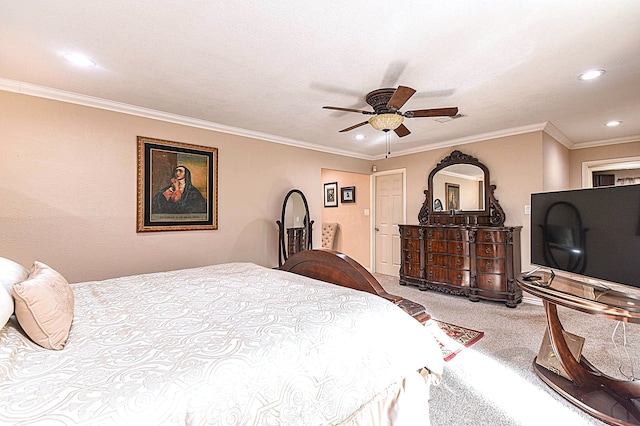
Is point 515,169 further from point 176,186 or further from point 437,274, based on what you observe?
point 176,186

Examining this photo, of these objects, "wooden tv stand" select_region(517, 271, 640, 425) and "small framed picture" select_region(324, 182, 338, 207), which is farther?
"small framed picture" select_region(324, 182, 338, 207)

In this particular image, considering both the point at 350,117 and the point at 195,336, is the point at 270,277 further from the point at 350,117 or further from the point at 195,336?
the point at 350,117

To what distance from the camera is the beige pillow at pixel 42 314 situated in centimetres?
110

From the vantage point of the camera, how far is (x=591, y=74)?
2.49m

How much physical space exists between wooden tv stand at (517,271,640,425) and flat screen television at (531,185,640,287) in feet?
0.54

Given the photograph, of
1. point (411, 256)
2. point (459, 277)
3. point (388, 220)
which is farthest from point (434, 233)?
point (388, 220)

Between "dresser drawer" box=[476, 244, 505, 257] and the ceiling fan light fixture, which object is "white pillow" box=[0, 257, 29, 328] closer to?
the ceiling fan light fixture

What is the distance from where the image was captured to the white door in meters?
5.68

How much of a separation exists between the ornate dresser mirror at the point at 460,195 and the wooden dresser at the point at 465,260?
0.41 meters

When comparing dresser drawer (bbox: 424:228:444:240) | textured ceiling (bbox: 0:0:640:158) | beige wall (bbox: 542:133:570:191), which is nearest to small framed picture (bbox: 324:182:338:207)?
dresser drawer (bbox: 424:228:444:240)

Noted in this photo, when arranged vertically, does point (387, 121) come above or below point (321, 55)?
below

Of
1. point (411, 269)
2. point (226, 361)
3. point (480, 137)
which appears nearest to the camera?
point (226, 361)

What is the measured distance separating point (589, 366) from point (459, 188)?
2992 millimetres

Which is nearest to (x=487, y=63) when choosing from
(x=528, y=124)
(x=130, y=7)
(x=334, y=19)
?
(x=334, y=19)
